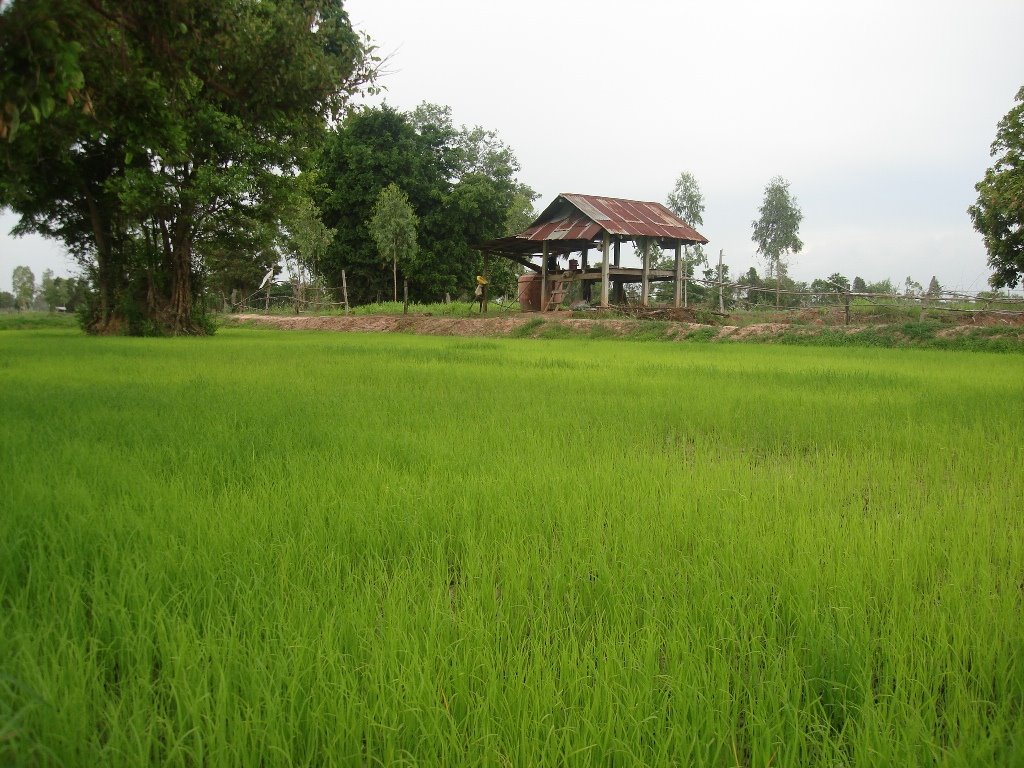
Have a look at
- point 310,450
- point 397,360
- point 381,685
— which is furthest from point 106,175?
point 381,685

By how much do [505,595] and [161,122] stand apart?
6.16m

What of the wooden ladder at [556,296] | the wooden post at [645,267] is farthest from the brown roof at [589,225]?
the wooden ladder at [556,296]

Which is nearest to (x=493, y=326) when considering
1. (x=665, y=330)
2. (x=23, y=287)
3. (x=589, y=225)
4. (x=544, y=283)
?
(x=544, y=283)

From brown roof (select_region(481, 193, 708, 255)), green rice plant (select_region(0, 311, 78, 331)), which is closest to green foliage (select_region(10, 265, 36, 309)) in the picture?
green rice plant (select_region(0, 311, 78, 331))

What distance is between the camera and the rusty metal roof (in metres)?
22.4

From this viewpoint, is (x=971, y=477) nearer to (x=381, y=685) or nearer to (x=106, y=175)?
(x=381, y=685)

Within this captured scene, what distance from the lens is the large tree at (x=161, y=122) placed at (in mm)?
3602

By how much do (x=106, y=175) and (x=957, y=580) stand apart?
829 inches

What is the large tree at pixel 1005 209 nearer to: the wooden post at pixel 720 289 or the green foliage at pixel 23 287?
the wooden post at pixel 720 289

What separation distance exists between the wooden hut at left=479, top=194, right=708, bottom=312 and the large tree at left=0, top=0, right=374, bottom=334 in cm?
907

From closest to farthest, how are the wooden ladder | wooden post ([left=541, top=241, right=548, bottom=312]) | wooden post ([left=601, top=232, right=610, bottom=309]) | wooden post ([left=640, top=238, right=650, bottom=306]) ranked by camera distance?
wooden post ([left=601, top=232, right=610, bottom=309])
wooden post ([left=640, top=238, right=650, bottom=306])
wooden post ([left=541, top=241, right=548, bottom=312])
the wooden ladder

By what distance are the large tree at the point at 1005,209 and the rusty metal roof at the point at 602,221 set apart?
841 cm

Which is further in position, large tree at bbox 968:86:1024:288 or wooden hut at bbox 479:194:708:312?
wooden hut at bbox 479:194:708:312

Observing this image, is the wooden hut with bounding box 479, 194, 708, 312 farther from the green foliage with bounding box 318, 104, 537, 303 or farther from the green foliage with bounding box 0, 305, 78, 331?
the green foliage with bounding box 0, 305, 78, 331
